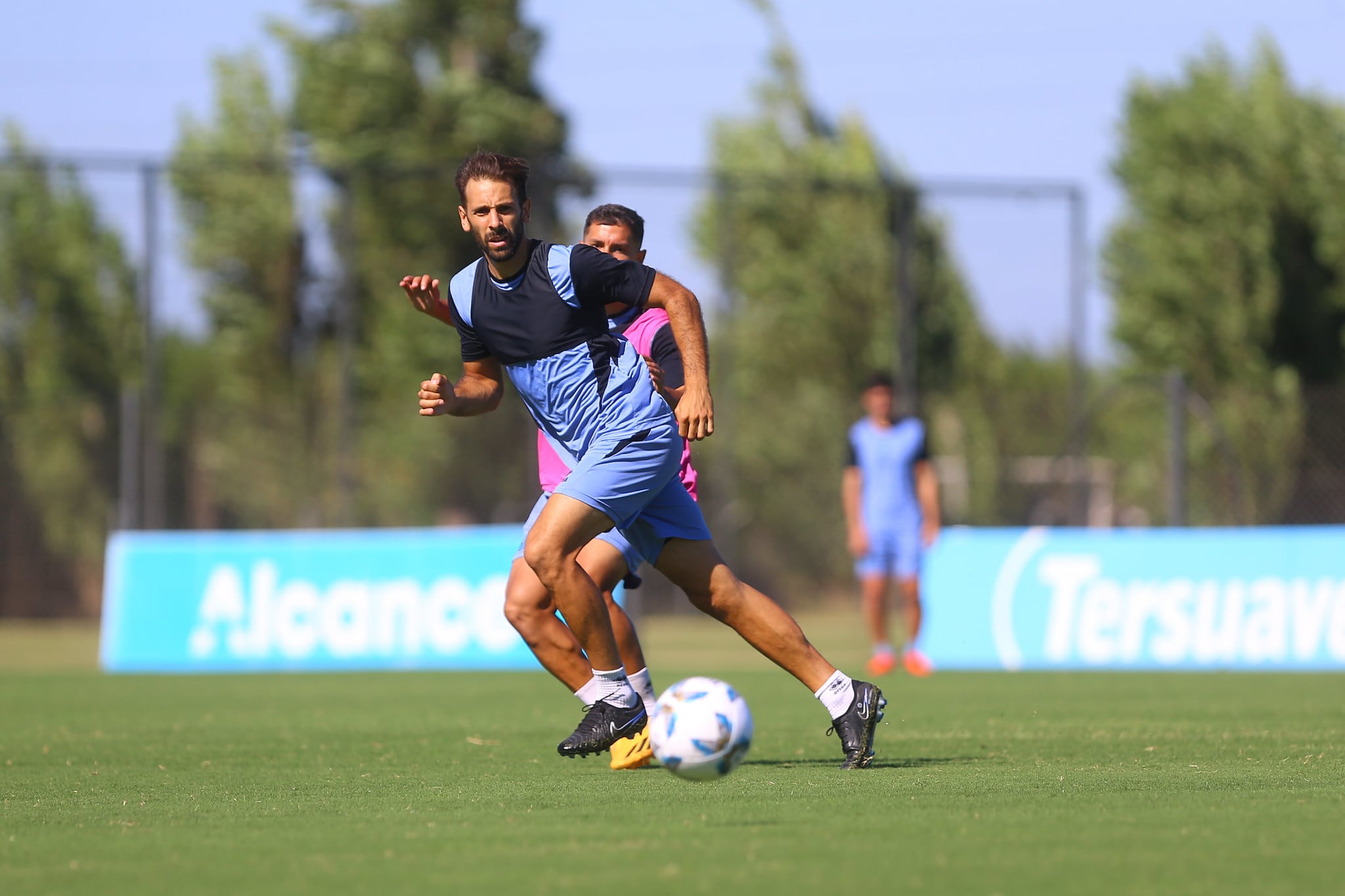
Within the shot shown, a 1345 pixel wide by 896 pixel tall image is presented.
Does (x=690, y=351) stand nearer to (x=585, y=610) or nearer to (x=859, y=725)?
(x=585, y=610)

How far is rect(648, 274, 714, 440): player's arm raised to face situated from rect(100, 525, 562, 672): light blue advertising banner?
969 centimetres

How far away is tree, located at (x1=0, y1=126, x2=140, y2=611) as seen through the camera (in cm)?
2536

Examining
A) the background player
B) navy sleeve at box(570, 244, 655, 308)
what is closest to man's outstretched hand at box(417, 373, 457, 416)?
navy sleeve at box(570, 244, 655, 308)

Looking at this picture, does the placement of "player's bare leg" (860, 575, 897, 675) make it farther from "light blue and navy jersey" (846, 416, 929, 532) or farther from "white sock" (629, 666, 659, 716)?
"white sock" (629, 666, 659, 716)

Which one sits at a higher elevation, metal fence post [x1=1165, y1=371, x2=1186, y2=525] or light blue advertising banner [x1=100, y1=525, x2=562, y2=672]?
metal fence post [x1=1165, y1=371, x2=1186, y2=525]

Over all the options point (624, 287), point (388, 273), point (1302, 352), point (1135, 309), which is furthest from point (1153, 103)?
point (624, 287)

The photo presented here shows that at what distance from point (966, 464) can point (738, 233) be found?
5.20 metres

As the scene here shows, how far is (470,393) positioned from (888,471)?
8259mm

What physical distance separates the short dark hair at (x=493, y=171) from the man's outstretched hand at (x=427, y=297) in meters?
0.38

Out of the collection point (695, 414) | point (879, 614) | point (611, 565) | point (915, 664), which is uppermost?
point (695, 414)

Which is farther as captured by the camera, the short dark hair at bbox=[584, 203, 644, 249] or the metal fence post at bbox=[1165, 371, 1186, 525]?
the metal fence post at bbox=[1165, 371, 1186, 525]

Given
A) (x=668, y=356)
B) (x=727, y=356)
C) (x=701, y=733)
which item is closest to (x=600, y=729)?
(x=701, y=733)

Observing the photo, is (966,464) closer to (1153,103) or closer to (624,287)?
(1153,103)

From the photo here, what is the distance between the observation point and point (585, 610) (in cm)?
673
